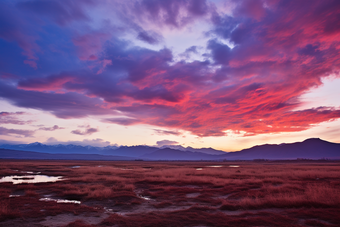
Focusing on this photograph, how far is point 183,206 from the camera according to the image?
16656 millimetres

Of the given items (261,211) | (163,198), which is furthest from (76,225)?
(261,211)

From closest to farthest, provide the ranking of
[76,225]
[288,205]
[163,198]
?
[76,225] → [288,205] → [163,198]

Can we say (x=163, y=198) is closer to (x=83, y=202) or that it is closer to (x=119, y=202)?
(x=119, y=202)

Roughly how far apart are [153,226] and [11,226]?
27.7 ft

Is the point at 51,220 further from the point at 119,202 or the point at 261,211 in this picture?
the point at 261,211

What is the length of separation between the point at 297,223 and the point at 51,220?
15500mm

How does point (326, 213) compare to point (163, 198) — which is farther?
point (163, 198)

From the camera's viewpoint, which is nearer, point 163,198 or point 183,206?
point 183,206

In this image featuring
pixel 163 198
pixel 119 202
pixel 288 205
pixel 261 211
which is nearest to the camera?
pixel 261 211

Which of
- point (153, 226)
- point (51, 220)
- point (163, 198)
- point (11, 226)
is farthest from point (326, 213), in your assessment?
point (11, 226)

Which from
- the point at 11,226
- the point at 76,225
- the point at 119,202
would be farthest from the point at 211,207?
the point at 11,226

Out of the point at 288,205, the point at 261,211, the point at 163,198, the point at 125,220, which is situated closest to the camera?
the point at 125,220

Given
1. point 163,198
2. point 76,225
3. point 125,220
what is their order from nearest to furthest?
point 76,225
point 125,220
point 163,198

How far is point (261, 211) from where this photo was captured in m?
14.7
